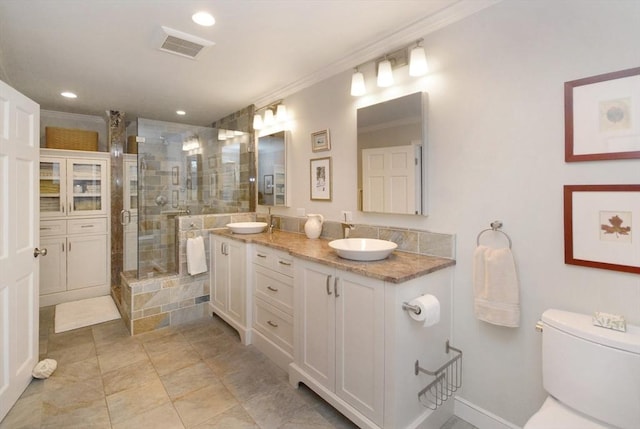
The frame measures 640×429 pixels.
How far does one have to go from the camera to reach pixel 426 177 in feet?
6.56

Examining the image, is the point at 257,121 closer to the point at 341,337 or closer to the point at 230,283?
the point at 230,283

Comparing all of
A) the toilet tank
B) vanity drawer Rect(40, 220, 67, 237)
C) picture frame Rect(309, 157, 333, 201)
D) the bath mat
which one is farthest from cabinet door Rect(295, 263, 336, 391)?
vanity drawer Rect(40, 220, 67, 237)

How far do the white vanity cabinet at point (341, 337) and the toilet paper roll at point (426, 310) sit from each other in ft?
0.52

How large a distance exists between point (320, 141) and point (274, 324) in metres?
1.60

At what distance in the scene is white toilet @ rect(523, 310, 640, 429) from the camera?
115cm


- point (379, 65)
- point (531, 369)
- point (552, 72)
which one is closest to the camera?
point (552, 72)

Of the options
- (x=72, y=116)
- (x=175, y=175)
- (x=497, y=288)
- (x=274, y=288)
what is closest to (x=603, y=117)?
(x=497, y=288)

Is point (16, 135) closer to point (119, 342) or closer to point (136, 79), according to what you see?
point (136, 79)

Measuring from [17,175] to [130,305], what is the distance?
1486mm

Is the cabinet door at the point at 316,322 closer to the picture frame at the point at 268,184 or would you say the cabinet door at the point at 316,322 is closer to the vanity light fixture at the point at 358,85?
the vanity light fixture at the point at 358,85

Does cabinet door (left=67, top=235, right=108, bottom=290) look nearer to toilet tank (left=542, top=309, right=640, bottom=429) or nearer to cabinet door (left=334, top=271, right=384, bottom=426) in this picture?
cabinet door (left=334, top=271, right=384, bottom=426)

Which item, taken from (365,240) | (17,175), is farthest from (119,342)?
(365,240)

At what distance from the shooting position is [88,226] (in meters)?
3.86

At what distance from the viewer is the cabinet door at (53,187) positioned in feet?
11.8
